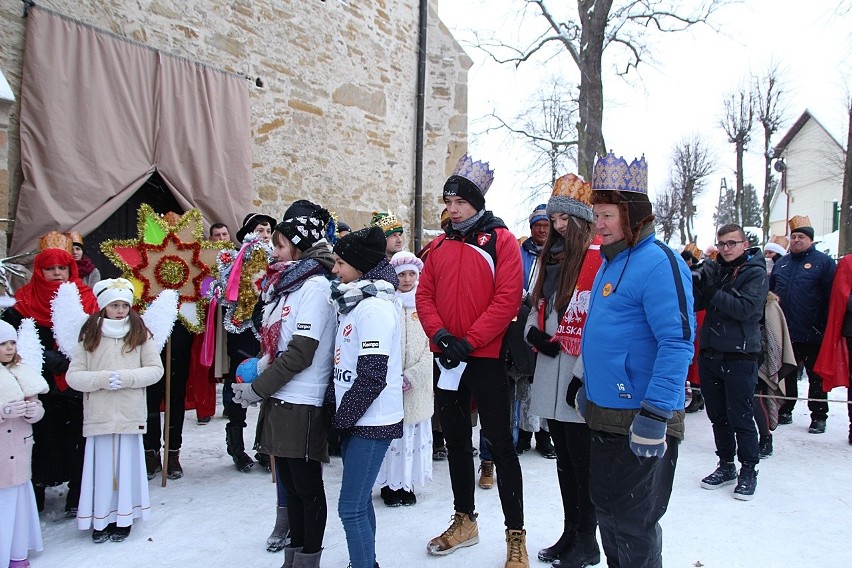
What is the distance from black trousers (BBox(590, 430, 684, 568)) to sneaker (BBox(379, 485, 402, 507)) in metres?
1.93

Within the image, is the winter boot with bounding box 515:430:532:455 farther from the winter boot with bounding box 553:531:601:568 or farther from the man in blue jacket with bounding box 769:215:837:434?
the man in blue jacket with bounding box 769:215:837:434

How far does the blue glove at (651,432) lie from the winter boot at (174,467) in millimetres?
3785

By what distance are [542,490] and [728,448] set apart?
1.49 m

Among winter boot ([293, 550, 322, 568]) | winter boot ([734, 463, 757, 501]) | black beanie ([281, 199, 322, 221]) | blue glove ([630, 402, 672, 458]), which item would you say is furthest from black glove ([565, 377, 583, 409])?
winter boot ([734, 463, 757, 501])

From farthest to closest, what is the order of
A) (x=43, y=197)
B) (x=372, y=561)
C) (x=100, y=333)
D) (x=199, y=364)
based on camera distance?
(x=43, y=197) → (x=199, y=364) → (x=100, y=333) → (x=372, y=561)

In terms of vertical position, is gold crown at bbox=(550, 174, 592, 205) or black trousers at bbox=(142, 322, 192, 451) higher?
gold crown at bbox=(550, 174, 592, 205)

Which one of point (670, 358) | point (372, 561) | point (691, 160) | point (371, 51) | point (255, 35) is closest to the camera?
point (670, 358)

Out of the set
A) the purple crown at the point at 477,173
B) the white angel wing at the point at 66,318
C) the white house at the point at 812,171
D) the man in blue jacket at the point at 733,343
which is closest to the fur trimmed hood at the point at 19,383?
the white angel wing at the point at 66,318

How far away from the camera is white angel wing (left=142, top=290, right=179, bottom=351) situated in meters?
4.07

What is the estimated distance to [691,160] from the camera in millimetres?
38188

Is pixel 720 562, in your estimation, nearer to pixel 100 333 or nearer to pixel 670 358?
pixel 670 358

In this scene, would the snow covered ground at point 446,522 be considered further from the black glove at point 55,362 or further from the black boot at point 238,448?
the black glove at point 55,362

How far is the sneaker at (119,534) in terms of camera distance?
3.65 meters

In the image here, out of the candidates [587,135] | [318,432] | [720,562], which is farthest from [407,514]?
[587,135]
